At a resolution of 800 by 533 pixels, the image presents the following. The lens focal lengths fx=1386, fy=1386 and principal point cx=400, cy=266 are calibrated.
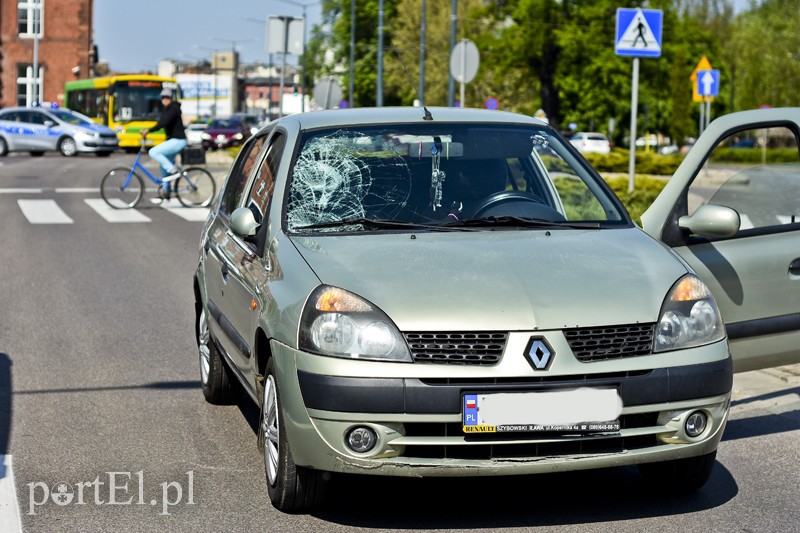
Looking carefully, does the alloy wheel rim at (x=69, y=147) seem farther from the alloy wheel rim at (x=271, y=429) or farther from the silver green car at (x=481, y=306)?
the alloy wheel rim at (x=271, y=429)

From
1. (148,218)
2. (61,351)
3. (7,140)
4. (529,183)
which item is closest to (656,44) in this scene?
(148,218)

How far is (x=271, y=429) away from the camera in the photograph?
5285 millimetres

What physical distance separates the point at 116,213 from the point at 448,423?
56.7 feet

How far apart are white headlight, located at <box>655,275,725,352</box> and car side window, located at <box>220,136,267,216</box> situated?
2498 mm

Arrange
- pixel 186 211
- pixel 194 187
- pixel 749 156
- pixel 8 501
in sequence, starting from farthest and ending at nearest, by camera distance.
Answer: pixel 749 156, pixel 194 187, pixel 186 211, pixel 8 501

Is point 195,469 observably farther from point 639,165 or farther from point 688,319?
point 639,165

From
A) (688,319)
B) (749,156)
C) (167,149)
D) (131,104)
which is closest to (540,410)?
(688,319)

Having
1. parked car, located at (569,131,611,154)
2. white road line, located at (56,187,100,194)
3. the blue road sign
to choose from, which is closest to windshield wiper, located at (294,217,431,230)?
white road line, located at (56,187,100,194)

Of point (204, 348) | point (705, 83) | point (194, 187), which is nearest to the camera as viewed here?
point (204, 348)

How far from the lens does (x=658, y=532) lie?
4.89 meters

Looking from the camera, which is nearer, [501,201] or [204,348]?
[501,201]

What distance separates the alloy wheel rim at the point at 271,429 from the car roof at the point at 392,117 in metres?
1.45

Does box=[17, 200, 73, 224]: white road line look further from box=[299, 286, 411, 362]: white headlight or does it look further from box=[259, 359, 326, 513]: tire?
box=[299, 286, 411, 362]: white headlight

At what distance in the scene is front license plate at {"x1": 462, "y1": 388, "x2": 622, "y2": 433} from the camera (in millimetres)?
4652
